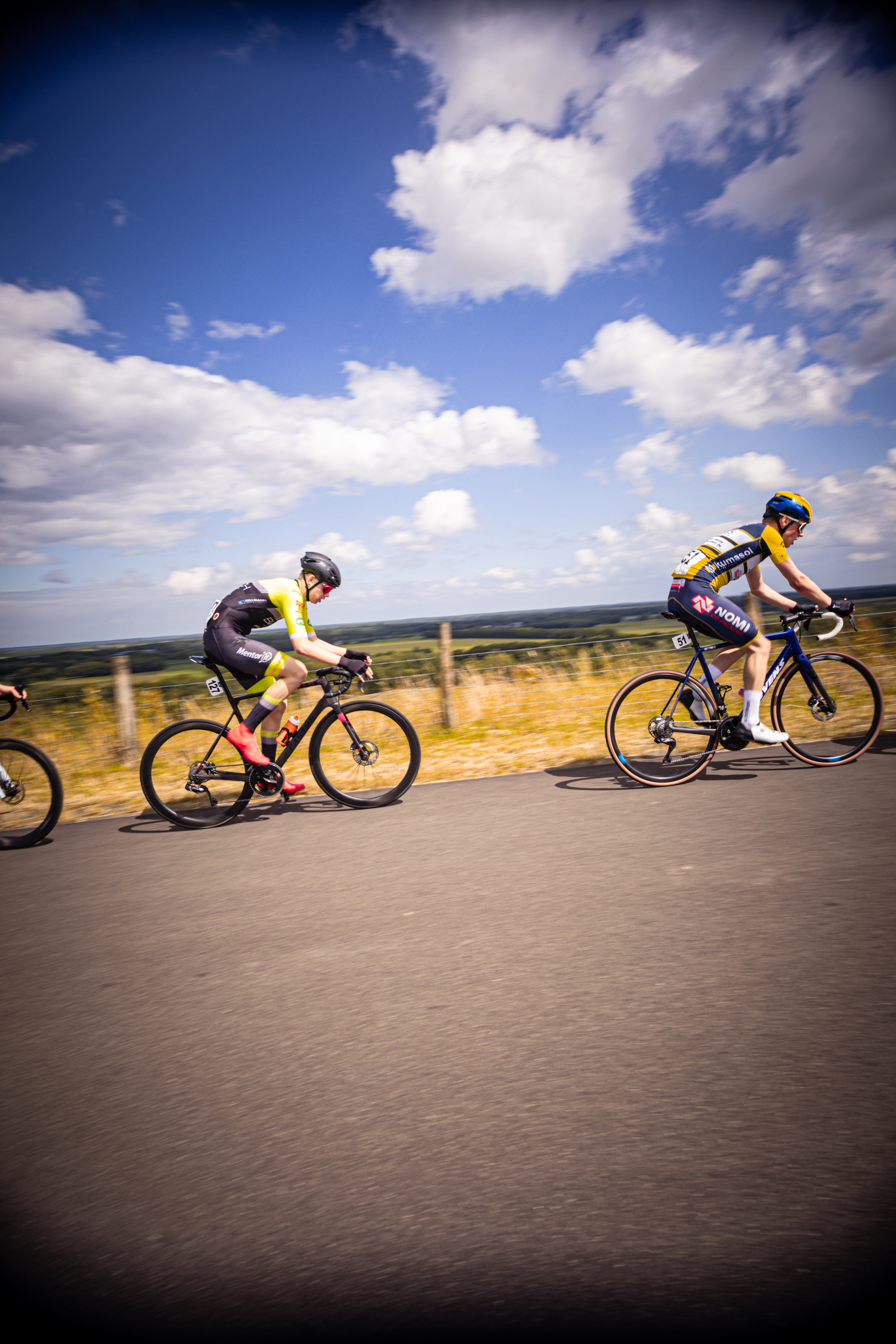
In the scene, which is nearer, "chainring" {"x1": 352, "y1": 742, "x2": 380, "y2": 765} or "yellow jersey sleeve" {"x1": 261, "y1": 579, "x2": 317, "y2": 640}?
"yellow jersey sleeve" {"x1": 261, "y1": 579, "x2": 317, "y2": 640}

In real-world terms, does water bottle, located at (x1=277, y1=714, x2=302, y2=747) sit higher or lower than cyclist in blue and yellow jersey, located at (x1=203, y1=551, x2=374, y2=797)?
lower

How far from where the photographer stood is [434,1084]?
7.32 feet

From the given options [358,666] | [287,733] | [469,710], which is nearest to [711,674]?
[358,666]

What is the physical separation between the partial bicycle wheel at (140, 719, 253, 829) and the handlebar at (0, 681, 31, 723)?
3.41ft

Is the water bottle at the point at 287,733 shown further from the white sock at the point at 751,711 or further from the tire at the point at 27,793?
the white sock at the point at 751,711

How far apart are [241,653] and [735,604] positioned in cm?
411

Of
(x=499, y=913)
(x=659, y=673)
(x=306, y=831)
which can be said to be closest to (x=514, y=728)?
(x=659, y=673)

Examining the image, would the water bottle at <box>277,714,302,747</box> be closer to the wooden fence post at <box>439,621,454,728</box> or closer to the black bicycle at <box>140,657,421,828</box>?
the black bicycle at <box>140,657,421,828</box>

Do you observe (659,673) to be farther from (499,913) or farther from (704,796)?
(499,913)

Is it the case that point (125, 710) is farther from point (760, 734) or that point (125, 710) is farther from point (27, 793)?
point (760, 734)

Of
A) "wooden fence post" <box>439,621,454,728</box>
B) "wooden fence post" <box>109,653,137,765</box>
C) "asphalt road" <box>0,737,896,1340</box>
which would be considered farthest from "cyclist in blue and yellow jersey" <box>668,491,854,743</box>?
"wooden fence post" <box>109,653,137,765</box>

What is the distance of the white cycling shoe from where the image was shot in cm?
589

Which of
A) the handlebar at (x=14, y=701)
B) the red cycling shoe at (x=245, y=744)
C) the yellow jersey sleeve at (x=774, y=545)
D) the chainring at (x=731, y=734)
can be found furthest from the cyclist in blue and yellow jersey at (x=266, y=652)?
the yellow jersey sleeve at (x=774, y=545)

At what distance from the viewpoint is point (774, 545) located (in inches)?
231
